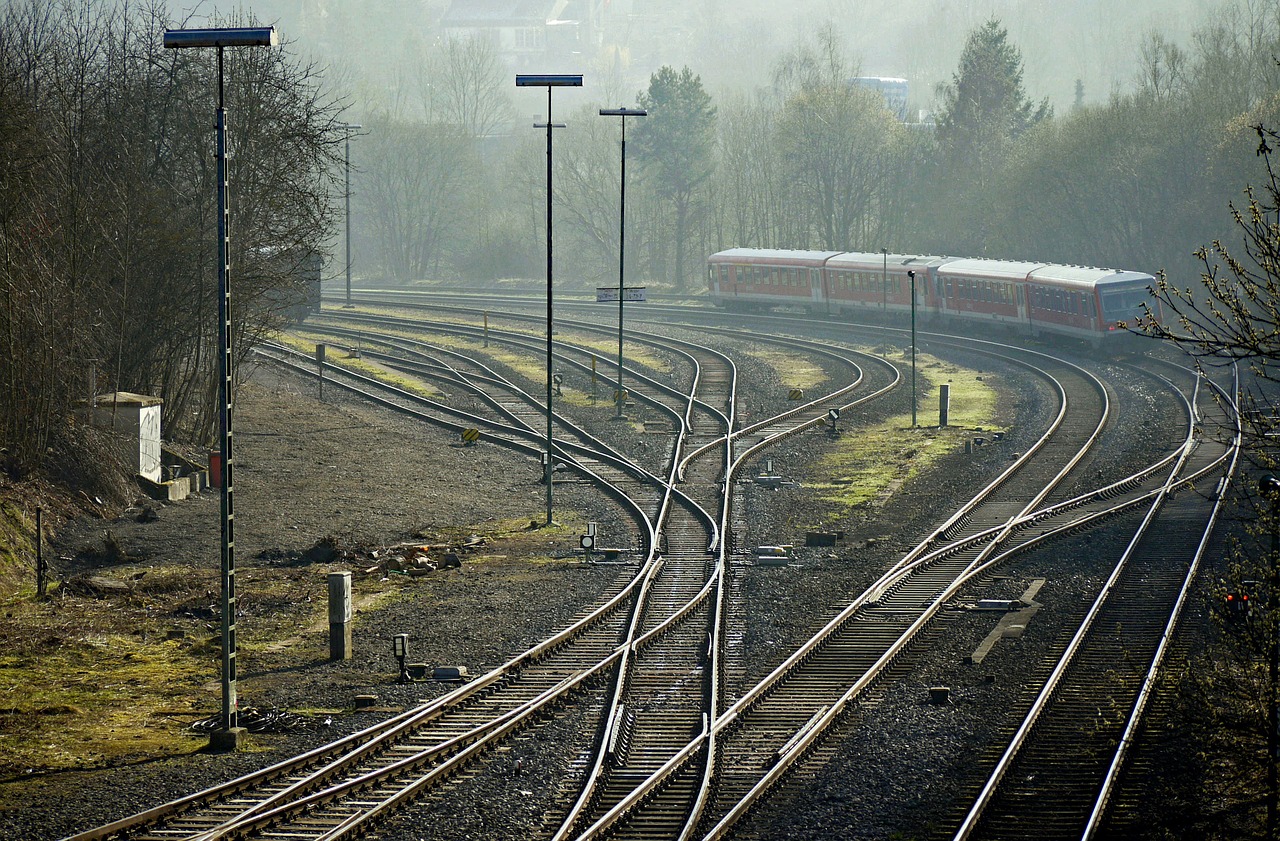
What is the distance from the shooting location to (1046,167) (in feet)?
244

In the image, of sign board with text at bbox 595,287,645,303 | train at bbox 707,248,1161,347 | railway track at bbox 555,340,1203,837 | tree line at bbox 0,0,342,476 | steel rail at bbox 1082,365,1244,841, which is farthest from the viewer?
train at bbox 707,248,1161,347

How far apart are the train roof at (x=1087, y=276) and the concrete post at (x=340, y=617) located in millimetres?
37593

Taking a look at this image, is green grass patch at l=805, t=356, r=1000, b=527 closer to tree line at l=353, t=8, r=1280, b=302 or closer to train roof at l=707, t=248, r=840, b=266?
train roof at l=707, t=248, r=840, b=266

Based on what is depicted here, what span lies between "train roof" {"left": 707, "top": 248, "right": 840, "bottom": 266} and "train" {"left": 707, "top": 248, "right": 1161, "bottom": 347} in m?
0.05

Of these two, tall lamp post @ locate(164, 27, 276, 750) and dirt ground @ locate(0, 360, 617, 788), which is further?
dirt ground @ locate(0, 360, 617, 788)

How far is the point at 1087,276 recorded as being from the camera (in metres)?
51.4

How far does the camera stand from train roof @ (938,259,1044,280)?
55.8 m

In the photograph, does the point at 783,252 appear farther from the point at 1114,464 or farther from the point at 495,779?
the point at 495,779

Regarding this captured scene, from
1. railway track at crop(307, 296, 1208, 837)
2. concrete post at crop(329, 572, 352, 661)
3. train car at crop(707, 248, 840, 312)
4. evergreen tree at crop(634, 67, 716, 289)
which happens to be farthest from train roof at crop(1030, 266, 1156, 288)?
concrete post at crop(329, 572, 352, 661)

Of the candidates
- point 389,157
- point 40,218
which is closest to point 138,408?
point 40,218

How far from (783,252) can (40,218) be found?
45931 millimetres

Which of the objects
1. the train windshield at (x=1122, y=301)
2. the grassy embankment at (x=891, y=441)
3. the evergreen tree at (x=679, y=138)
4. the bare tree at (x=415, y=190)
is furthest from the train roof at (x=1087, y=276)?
the bare tree at (x=415, y=190)

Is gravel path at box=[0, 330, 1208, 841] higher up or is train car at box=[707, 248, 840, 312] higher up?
train car at box=[707, 248, 840, 312]

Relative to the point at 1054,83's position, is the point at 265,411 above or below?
below
